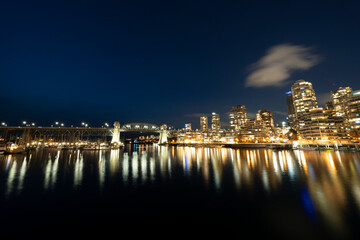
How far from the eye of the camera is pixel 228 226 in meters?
9.38

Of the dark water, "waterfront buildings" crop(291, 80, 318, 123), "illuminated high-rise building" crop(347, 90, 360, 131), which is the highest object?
"waterfront buildings" crop(291, 80, 318, 123)

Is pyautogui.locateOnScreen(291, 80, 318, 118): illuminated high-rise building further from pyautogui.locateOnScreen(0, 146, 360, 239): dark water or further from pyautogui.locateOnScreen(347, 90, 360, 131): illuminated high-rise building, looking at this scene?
pyautogui.locateOnScreen(0, 146, 360, 239): dark water

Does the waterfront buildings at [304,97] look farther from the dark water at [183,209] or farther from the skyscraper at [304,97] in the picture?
the dark water at [183,209]

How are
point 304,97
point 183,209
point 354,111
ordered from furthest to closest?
point 304,97
point 354,111
point 183,209

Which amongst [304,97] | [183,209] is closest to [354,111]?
[304,97]

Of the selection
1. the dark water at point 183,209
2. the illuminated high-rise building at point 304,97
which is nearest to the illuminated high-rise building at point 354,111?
the illuminated high-rise building at point 304,97

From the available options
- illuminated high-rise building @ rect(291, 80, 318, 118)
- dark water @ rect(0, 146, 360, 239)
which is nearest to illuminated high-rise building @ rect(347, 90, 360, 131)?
illuminated high-rise building @ rect(291, 80, 318, 118)

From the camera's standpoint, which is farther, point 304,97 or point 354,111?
point 304,97

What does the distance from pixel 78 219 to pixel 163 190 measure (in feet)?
26.5

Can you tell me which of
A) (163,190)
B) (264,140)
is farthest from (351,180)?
(264,140)

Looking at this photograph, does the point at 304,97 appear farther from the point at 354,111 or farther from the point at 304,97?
the point at 354,111

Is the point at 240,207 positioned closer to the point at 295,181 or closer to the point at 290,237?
the point at 290,237

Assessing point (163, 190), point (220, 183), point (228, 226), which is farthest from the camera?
point (220, 183)

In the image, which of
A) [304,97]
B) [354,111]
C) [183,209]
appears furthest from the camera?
→ [304,97]
